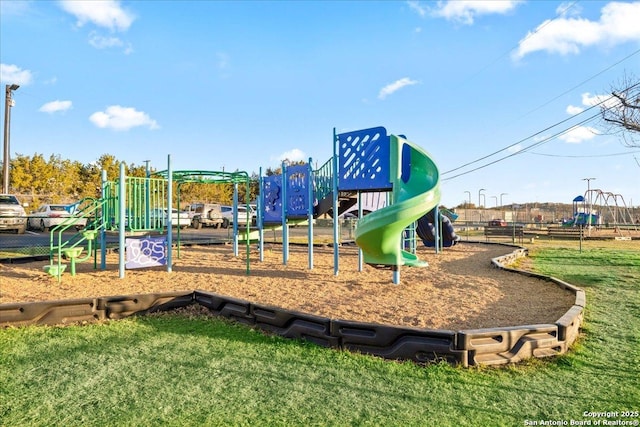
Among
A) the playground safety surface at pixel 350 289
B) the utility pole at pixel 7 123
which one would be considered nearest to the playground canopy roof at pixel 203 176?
the playground safety surface at pixel 350 289

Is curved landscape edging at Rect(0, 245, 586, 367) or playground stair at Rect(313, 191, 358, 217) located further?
playground stair at Rect(313, 191, 358, 217)

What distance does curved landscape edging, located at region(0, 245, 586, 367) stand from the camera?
425cm

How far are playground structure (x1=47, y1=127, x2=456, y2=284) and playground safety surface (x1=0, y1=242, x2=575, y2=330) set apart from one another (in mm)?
530

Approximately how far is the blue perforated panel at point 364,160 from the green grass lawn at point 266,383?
485 cm

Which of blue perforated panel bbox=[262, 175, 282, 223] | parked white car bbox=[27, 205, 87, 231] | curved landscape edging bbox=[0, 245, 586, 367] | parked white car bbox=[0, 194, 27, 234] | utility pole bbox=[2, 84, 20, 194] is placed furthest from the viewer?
parked white car bbox=[27, 205, 87, 231]

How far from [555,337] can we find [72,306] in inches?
237

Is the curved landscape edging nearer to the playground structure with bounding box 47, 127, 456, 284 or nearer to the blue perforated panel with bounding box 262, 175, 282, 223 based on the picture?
the playground structure with bounding box 47, 127, 456, 284

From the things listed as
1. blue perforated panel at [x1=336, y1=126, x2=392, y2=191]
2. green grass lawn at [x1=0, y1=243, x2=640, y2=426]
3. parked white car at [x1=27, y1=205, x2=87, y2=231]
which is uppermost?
blue perforated panel at [x1=336, y1=126, x2=392, y2=191]

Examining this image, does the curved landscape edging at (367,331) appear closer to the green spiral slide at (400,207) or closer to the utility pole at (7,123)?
the green spiral slide at (400,207)

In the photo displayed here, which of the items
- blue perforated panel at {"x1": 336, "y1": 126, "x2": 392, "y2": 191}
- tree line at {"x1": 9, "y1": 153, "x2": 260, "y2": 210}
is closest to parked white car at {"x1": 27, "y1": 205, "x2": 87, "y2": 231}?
tree line at {"x1": 9, "y1": 153, "x2": 260, "y2": 210}

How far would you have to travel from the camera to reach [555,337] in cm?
459

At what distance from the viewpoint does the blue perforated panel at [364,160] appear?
901cm

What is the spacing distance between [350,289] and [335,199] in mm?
2682

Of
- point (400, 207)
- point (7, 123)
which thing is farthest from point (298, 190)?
point (7, 123)
